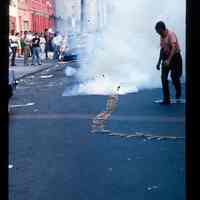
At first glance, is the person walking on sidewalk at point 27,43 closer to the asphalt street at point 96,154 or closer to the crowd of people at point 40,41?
the crowd of people at point 40,41

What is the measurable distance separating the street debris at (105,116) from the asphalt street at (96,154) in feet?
0.28

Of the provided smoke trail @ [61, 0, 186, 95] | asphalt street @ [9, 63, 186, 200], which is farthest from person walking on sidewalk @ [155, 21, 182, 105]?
asphalt street @ [9, 63, 186, 200]

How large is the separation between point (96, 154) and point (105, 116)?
2.08m

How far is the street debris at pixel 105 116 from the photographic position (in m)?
5.74

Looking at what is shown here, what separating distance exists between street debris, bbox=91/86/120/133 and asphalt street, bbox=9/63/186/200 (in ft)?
0.28

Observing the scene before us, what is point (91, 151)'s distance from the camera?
4.54m

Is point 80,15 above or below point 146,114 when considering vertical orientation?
above

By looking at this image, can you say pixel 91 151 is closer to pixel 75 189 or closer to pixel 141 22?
pixel 75 189

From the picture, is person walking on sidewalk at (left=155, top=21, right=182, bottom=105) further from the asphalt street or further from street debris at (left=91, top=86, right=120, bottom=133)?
street debris at (left=91, top=86, right=120, bottom=133)
